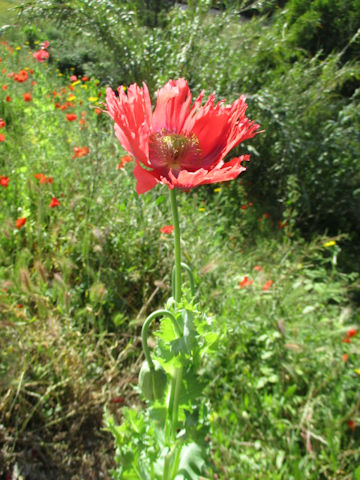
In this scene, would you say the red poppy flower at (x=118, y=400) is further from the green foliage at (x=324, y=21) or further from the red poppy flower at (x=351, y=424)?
the green foliage at (x=324, y=21)

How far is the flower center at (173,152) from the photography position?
2.32 feet

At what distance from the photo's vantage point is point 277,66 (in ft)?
12.4

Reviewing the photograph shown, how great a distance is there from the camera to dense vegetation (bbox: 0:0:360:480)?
132 cm

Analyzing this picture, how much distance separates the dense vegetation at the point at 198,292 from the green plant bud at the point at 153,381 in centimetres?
38

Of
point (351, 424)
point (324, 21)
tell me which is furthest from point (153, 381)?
point (324, 21)

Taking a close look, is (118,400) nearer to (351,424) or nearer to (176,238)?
(351,424)

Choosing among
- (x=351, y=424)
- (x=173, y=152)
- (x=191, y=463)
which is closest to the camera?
(x=173, y=152)

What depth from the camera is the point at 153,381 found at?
2.52 feet

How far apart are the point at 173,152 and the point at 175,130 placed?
8 centimetres

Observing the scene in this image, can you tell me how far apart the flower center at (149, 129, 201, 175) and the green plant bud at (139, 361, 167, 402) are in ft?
1.32

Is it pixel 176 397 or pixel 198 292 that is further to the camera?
pixel 198 292

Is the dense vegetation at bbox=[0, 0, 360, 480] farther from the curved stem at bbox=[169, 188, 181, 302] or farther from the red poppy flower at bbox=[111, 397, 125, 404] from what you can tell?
the curved stem at bbox=[169, 188, 181, 302]

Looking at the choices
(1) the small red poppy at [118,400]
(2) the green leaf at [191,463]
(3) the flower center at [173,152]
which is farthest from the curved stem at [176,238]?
(1) the small red poppy at [118,400]

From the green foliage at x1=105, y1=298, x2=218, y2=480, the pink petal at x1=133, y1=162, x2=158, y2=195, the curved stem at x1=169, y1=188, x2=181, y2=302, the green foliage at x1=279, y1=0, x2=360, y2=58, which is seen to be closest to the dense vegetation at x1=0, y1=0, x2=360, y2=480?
the green foliage at x1=105, y1=298, x2=218, y2=480
